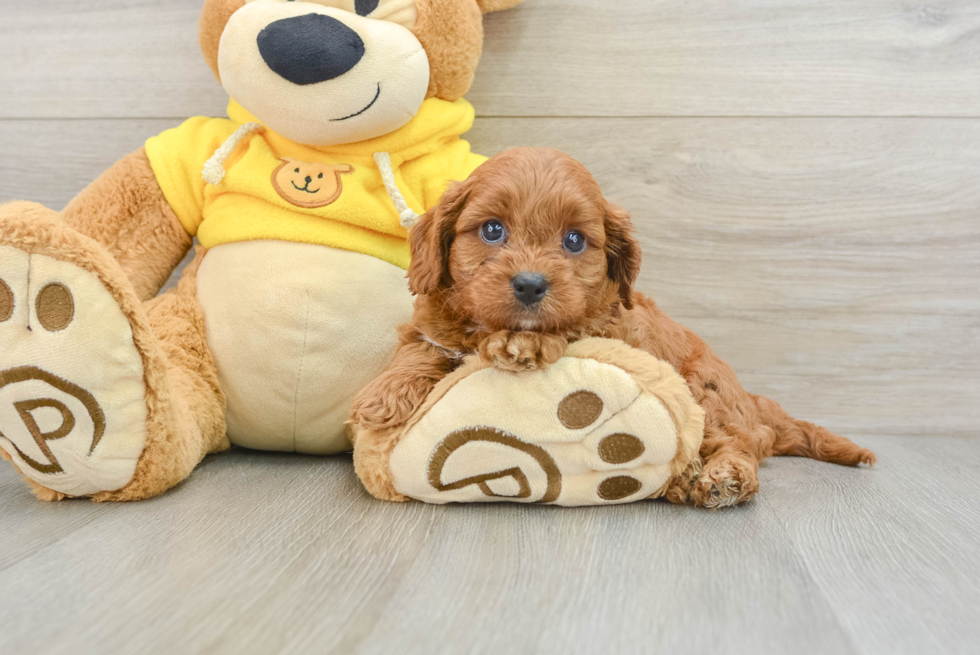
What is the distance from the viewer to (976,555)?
886 millimetres

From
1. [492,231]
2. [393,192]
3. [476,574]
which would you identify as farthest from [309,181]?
[476,574]

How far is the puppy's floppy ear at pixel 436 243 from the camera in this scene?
3.29ft

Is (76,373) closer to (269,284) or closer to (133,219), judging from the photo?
(269,284)

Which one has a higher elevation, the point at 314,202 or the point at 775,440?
the point at 314,202

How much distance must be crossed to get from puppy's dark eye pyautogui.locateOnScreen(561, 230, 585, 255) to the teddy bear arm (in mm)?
793

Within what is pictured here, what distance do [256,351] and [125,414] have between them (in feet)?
0.82

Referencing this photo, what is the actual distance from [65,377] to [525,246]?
0.65 metres

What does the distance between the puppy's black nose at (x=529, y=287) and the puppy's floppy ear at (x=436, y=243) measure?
158 millimetres

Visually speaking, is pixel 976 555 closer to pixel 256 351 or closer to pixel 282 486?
pixel 282 486

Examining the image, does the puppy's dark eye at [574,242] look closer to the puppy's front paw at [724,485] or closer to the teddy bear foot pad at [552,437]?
the teddy bear foot pad at [552,437]

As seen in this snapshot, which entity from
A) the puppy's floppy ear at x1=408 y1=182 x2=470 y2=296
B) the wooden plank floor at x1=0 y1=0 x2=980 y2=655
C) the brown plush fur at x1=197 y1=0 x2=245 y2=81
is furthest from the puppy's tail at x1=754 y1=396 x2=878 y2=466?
the brown plush fur at x1=197 y1=0 x2=245 y2=81

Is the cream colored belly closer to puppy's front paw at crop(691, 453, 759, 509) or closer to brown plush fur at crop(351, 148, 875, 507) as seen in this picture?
brown plush fur at crop(351, 148, 875, 507)

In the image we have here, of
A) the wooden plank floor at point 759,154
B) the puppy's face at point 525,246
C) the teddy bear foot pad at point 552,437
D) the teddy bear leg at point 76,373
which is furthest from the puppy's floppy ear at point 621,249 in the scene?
the teddy bear leg at point 76,373

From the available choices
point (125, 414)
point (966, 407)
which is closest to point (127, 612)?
point (125, 414)
